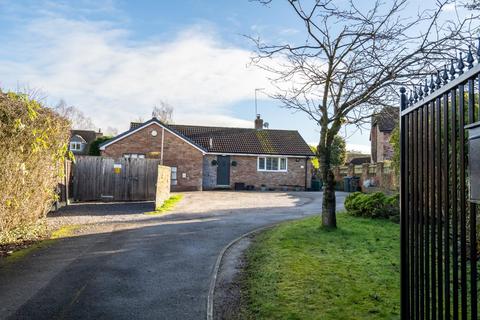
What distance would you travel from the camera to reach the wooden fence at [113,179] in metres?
19.1

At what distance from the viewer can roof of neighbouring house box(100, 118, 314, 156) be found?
31.4 m

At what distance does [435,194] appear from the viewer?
129 inches

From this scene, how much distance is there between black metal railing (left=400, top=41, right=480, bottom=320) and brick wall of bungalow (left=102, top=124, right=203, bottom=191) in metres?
25.3

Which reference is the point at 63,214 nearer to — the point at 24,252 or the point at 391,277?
the point at 24,252

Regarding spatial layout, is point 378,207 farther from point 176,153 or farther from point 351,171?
point 176,153

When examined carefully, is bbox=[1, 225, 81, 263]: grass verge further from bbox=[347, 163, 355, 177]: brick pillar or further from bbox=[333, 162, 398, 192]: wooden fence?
bbox=[347, 163, 355, 177]: brick pillar

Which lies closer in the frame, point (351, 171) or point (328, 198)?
point (328, 198)

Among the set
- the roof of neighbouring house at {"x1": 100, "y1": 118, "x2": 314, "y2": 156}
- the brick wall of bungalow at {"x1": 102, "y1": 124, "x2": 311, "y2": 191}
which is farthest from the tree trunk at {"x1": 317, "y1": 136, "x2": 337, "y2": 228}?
the roof of neighbouring house at {"x1": 100, "y1": 118, "x2": 314, "y2": 156}

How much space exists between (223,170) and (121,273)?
2410 cm

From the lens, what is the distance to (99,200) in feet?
63.0

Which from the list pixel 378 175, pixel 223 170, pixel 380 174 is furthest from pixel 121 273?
pixel 223 170

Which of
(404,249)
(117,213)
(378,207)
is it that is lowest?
(117,213)

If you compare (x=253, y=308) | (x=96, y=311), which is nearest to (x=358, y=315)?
(x=253, y=308)

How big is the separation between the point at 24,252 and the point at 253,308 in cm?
530
